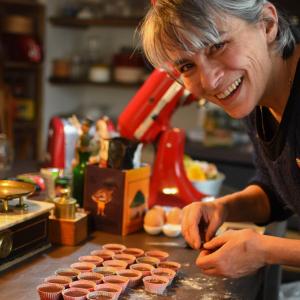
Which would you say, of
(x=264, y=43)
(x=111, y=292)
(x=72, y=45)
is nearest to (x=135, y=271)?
(x=111, y=292)

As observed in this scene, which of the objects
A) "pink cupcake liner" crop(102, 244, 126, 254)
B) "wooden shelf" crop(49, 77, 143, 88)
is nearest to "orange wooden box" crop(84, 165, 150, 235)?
"pink cupcake liner" crop(102, 244, 126, 254)

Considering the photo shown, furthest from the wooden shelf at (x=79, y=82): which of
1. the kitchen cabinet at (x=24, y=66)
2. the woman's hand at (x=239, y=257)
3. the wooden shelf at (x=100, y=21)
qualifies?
the woman's hand at (x=239, y=257)

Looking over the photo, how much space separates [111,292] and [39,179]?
0.77m

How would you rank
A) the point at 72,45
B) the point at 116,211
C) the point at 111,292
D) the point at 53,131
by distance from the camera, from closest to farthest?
the point at 111,292 → the point at 116,211 → the point at 53,131 → the point at 72,45

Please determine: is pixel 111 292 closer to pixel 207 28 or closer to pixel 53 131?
pixel 207 28

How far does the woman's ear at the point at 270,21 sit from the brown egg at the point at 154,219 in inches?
23.1

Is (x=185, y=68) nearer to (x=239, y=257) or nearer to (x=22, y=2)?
(x=239, y=257)

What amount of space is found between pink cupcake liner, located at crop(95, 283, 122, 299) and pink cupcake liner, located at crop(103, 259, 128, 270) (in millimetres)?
121

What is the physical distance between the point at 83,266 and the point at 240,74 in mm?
544

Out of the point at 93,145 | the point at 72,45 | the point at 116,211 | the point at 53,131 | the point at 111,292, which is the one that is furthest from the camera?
the point at 72,45

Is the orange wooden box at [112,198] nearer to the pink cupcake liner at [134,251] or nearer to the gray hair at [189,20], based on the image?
the pink cupcake liner at [134,251]

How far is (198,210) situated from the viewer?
141 cm

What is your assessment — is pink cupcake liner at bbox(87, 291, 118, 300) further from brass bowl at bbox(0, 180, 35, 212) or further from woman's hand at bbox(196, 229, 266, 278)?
brass bowl at bbox(0, 180, 35, 212)

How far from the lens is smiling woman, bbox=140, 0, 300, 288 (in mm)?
1156
